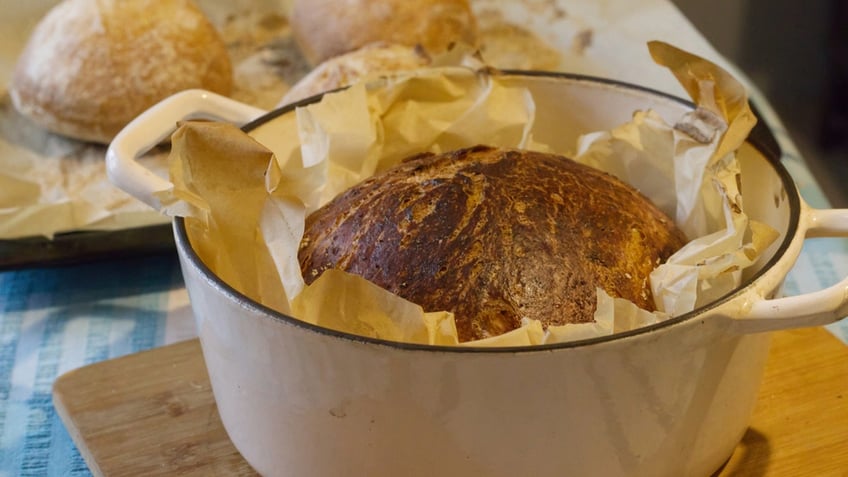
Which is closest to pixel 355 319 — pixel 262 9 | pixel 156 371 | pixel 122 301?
pixel 156 371

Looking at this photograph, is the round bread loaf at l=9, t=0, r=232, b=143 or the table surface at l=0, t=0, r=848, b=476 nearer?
the table surface at l=0, t=0, r=848, b=476

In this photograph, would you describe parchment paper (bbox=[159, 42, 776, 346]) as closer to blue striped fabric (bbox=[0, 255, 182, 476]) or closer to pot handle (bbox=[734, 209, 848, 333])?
pot handle (bbox=[734, 209, 848, 333])

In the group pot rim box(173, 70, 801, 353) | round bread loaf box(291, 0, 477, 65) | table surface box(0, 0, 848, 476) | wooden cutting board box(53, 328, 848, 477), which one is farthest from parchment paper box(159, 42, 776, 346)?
round bread loaf box(291, 0, 477, 65)

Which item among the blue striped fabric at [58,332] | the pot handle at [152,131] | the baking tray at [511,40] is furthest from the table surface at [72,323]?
the baking tray at [511,40]

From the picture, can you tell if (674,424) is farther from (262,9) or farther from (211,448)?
(262,9)

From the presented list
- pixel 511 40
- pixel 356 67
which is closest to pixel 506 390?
pixel 356 67

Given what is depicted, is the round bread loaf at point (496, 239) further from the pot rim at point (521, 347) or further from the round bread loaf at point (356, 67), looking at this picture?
the round bread loaf at point (356, 67)

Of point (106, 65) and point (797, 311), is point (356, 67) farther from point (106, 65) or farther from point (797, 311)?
point (797, 311)

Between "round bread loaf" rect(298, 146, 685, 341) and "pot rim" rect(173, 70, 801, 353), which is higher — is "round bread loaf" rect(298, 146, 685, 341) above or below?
below

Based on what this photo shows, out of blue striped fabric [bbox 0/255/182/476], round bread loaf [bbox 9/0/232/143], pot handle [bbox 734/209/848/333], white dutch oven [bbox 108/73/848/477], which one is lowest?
blue striped fabric [bbox 0/255/182/476]
